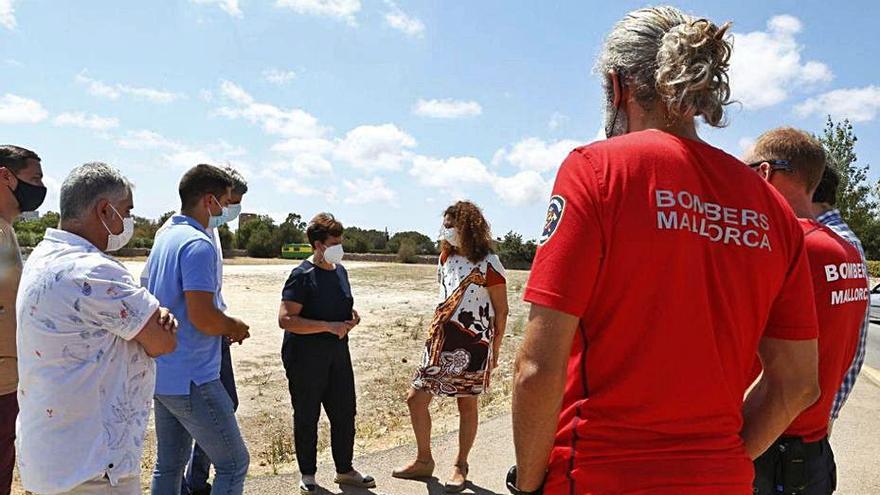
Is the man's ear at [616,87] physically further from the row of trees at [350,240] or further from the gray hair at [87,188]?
the row of trees at [350,240]

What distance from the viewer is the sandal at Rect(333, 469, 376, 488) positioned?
16.5 feet

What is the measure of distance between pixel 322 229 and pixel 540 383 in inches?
151

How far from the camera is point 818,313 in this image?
105 inches

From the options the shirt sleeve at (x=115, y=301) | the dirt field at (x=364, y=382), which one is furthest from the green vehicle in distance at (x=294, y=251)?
the shirt sleeve at (x=115, y=301)

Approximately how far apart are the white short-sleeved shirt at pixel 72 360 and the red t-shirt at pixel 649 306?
6.33 ft

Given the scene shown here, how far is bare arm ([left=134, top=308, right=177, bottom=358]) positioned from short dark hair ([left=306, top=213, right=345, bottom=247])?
2.33 metres

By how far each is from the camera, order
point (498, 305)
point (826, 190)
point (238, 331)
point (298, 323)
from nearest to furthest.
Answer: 1. point (826, 190)
2. point (238, 331)
3. point (298, 323)
4. point (498, 305)

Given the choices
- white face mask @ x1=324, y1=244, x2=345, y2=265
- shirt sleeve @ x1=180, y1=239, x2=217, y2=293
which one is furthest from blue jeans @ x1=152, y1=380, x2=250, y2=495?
white face mask @ x1=324, y1=244, x2=345, y2=265

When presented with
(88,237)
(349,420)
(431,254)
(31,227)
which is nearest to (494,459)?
(349,420)

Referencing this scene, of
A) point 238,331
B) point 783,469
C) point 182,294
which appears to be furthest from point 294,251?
point 783,469

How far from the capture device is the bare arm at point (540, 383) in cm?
163

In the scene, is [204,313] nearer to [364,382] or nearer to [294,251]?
[364,382]

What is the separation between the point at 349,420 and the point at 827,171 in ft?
11.9

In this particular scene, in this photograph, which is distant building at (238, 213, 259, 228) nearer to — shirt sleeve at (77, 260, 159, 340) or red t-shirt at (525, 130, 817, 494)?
shirt sleeve at (77, 260, 159, 340)
